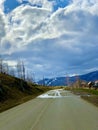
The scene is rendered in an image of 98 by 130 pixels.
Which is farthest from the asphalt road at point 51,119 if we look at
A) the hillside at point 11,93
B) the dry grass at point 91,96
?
the dry grass at point 91,96

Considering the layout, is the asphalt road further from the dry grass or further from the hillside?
the dry grass

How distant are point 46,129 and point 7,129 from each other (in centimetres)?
187

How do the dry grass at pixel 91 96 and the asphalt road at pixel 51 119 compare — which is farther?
the dry grass at pixel 91 96

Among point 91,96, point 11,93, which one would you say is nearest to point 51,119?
point 91,96

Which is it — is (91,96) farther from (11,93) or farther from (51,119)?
(51,119)

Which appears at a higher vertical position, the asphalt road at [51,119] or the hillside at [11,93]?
the hillside at [11,93]

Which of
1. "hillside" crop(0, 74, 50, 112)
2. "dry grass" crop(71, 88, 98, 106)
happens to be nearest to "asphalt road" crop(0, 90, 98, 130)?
"hillside" crop(0, 74, 50, 112)

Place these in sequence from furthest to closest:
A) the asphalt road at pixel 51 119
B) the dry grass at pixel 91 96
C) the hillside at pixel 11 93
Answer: the hillside at pixel 11 93, the dry grass at pixel 91 96, the asphalt road at pixel 51 119

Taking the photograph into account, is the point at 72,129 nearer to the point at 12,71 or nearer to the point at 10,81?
the point at 10,81

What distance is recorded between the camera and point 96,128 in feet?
49.9

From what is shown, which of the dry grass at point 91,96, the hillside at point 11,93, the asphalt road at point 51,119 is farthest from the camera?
the hillside at point 11,93

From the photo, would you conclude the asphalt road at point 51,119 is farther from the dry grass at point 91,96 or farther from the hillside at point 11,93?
the dry grass at point 91,96

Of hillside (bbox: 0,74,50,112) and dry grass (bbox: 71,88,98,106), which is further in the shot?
hillside (bbox: 0,74,50,112)

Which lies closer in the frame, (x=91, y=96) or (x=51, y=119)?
(x=51, y=119)
